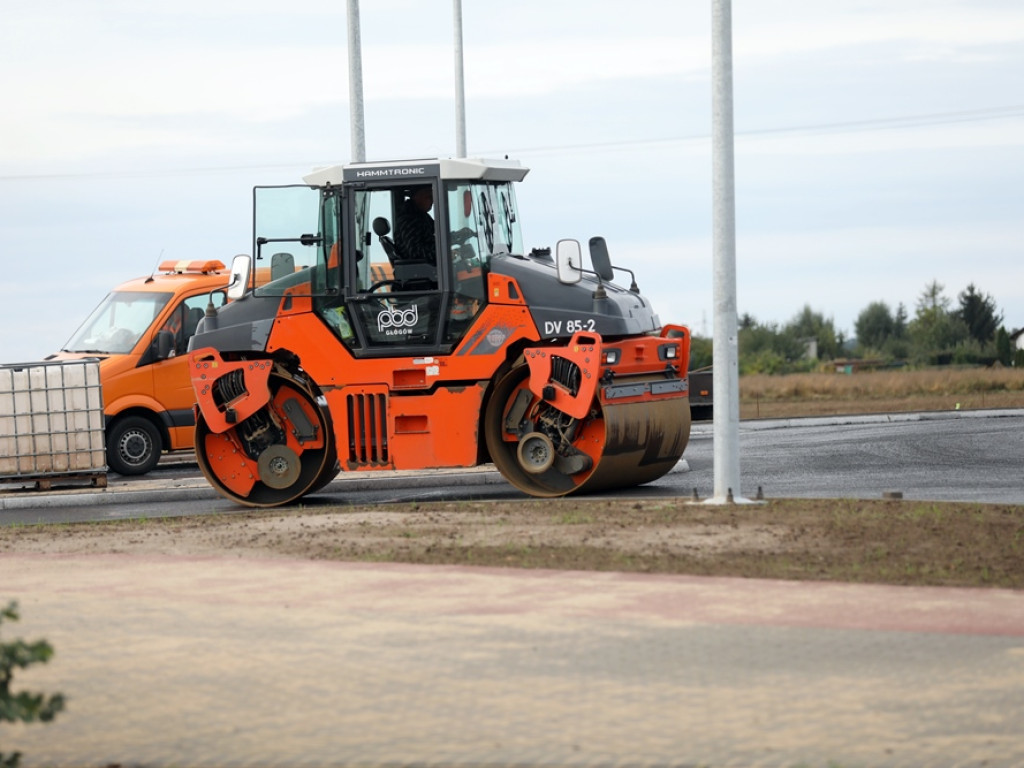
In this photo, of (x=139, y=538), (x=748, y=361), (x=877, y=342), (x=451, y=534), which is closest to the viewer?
(x=451, y=534)

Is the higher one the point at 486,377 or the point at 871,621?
the point at 486,377

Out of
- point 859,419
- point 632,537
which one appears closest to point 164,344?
point 632,537

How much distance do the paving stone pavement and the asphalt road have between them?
20.9 ft

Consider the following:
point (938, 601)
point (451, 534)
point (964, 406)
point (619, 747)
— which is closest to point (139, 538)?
point (451, 534)

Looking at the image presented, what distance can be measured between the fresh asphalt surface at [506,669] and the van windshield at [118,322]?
1120 centimetres

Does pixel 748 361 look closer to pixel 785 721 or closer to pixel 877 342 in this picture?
pixel 877 342

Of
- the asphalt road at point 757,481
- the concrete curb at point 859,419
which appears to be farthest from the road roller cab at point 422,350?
the concrete curb at point 859,419

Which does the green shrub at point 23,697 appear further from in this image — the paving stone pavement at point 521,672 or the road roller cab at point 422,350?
the road roller cab at point 422,350

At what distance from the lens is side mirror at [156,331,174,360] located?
2241 centimetres

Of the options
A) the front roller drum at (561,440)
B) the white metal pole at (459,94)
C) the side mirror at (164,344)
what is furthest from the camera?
the white metal pole at (459,94)

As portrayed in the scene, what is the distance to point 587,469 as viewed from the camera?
645 inches

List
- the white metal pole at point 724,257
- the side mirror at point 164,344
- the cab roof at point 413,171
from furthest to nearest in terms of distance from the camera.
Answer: the side mirror at point 164,344, the cab roof at point 413,171, the white metal pole at point 724,257

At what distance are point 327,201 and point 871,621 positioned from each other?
9586 mm

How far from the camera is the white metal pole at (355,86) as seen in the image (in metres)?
23.4
